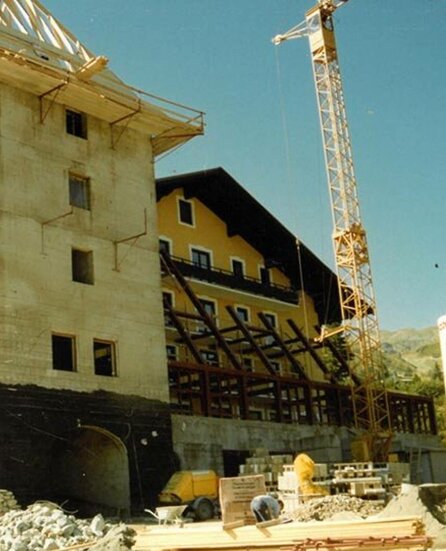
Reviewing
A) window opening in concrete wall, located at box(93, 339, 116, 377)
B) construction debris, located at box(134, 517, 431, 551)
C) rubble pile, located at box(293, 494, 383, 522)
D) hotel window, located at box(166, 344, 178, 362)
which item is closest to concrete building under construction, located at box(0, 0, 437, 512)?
window opening in concrete wall, located at box(93, 339, 116, 377)

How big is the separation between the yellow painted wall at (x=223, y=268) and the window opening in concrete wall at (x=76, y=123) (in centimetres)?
1054

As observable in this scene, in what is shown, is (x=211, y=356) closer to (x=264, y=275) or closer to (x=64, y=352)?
(x=264, y=275)

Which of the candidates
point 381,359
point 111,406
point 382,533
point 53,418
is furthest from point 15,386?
point 381,359

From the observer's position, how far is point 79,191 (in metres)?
34.6

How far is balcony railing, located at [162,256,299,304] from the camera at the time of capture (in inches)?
1789

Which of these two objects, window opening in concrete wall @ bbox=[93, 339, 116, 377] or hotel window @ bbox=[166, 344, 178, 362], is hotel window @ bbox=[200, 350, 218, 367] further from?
window opening in concrete wall @ bbox=[93, 339, 116, 377]

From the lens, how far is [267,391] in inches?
1805

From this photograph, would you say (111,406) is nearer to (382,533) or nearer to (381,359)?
(382,533)

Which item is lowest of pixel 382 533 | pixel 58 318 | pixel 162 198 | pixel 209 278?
pixel 382 533

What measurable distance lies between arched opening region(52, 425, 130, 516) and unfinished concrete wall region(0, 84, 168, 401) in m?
2.30

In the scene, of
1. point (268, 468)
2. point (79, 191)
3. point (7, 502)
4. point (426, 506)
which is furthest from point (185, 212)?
point (426, 506)

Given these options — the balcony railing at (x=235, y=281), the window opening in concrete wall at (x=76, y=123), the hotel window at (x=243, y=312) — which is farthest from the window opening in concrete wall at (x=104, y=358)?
the hotel window at (x=243, y=312)

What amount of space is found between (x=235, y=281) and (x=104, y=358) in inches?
631

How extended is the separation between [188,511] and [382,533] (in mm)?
15687
